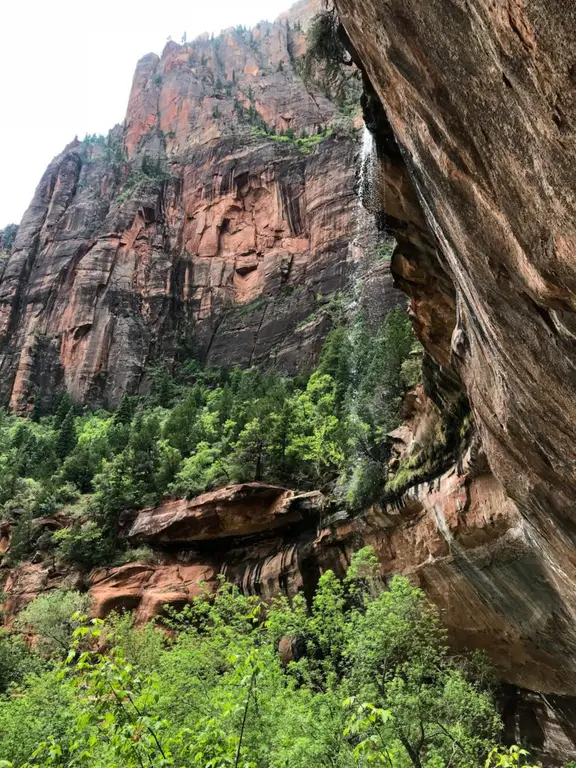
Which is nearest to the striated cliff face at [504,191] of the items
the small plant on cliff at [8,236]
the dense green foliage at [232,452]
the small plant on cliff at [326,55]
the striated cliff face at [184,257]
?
the small plant on cliff at [326,55]

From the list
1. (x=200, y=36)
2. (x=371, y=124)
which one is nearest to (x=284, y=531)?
(x=371, y=124)

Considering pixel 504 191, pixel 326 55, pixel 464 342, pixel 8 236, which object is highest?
pixel 8 236

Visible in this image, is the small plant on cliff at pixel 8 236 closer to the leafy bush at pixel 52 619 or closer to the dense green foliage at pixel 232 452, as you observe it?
the dense green foliage at pixel 232 452

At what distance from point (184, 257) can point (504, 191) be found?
67.6 m

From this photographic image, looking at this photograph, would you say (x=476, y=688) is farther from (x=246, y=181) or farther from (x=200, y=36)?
(x=200, y=36)

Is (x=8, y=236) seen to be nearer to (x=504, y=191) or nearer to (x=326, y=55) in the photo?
(x=326, y=55)

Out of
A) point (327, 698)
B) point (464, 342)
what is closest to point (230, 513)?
point (327, 698)

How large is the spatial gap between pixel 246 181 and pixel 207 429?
4343 centimetres

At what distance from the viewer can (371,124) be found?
11.1 metres

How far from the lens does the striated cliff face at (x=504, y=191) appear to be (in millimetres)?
3236

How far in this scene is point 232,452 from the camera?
3262cm

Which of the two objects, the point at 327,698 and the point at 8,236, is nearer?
the point at 327,698

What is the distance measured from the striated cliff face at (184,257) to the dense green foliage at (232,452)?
12855 mm

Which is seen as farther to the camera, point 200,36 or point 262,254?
point 200,36
